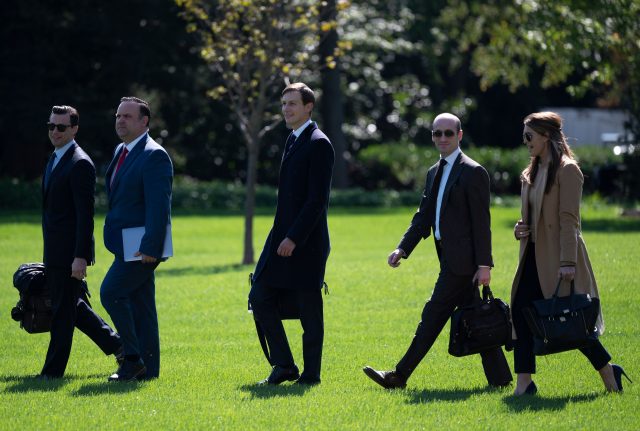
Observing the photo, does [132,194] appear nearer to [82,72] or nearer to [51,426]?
[51,426]

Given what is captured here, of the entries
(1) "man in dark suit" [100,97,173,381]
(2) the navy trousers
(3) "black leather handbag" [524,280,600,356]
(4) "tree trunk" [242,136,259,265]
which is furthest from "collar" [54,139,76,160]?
(4) "tree trunk" [242,136,259,265]

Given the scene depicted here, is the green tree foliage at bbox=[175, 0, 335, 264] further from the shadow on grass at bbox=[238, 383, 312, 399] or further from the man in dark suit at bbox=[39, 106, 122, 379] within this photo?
the shadow on grass at bbox=[238, 383, 312, 399]

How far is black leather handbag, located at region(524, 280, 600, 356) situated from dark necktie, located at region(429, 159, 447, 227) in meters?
1.11

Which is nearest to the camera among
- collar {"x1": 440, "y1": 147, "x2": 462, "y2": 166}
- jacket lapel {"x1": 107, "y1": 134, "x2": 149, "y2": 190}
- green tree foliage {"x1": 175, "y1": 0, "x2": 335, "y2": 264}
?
collar {"x1": 440, "y1": 147, "x2": 462, "y2": 166}

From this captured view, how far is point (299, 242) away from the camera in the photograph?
827 cm

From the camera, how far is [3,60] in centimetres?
3291

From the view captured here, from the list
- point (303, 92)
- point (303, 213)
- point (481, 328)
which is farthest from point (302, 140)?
point (481, 328)

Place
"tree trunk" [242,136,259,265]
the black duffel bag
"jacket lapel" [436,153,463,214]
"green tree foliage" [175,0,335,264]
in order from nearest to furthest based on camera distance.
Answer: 1. "jacket lapel" [436,153,463,214]
2. the black duffel bag
3. "green tree foliage" [175,0,335,264]
4. "tree trunk" [242,136,259,265]

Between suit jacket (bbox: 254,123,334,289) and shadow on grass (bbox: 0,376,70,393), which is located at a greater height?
suit jacket (bbox: 254,123,334,289)

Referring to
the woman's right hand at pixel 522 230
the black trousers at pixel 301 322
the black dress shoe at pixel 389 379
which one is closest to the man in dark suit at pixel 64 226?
the black trousers at pixel 301 322

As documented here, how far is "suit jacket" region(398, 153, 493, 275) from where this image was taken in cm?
818

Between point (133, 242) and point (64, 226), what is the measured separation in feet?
2.26

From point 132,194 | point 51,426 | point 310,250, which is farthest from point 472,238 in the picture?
point 51,426

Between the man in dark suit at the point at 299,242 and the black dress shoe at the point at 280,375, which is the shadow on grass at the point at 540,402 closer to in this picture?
the man in dark suit at the point at 299,242
